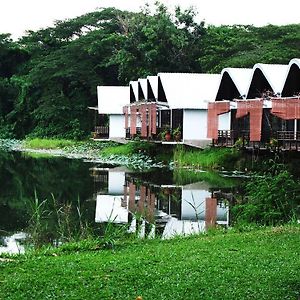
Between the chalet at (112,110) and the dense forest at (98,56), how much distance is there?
6.11 feet

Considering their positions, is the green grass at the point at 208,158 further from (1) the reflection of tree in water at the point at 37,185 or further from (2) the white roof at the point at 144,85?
(2) the white roof at the point at 144,85

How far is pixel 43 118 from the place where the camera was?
4506cm

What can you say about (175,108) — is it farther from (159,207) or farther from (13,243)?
(13,243)

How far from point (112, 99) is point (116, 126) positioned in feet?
5.74

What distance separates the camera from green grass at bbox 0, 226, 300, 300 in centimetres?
548

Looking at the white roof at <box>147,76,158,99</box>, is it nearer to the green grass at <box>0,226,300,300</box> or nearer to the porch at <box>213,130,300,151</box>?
the porch at <box>213,130,300,151</box>

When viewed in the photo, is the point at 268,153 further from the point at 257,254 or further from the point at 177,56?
the point at 177,56

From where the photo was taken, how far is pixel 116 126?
37562 millimetres

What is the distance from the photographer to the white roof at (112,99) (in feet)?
122

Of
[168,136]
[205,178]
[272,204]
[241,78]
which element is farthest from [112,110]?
[272,204]

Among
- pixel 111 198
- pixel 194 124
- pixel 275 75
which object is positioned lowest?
pixel 111 198

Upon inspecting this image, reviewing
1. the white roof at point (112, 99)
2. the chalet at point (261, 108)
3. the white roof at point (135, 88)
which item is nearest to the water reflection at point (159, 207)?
the chalet at point (261, 108)

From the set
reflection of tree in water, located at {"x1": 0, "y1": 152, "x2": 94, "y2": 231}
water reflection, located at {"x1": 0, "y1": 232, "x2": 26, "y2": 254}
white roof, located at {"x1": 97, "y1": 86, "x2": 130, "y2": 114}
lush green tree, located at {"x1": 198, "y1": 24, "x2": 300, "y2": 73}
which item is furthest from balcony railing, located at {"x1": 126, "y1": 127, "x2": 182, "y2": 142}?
water reflection, located at {"x1": 0, "y1": 232, "x2": 26, "y2": 254}

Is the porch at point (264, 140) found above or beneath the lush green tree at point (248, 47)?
beneath
